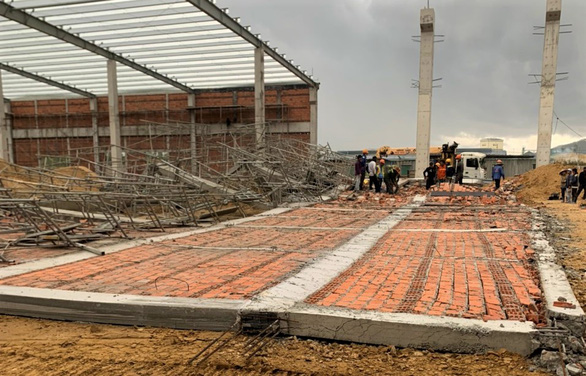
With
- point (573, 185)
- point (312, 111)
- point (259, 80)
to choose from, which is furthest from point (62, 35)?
point (573, 185)

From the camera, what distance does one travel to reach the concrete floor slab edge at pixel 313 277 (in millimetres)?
3647

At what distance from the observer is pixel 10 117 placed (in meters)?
33.8

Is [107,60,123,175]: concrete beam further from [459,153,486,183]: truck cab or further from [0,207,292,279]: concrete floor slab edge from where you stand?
[459,153,486,183]: truck cab

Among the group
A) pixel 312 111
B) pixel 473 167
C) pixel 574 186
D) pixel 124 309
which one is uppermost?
pixel 312 111

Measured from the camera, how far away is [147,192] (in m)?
10.6

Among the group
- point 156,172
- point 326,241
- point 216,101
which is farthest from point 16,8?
point 326,241

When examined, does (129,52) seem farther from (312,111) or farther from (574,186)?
(574,186)

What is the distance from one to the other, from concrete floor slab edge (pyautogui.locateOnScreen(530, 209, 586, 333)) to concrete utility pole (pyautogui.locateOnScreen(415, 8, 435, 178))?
22574mm

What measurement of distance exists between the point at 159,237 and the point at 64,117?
1217 inches

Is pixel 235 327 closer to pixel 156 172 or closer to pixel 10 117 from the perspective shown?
pixel 156 172

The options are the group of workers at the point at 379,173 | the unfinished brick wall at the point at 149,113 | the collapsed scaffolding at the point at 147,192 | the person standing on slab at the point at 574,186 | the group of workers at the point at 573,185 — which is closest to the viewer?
the collapsed scaffolding at the point at 147,192

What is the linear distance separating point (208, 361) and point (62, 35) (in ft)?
75.0

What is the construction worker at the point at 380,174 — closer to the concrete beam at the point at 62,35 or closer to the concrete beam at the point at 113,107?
the concrete beam at the point at 113,107

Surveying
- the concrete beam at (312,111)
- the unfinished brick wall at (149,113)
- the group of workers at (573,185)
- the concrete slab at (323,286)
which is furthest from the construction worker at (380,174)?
the unfinished brick wall at (149,113)
